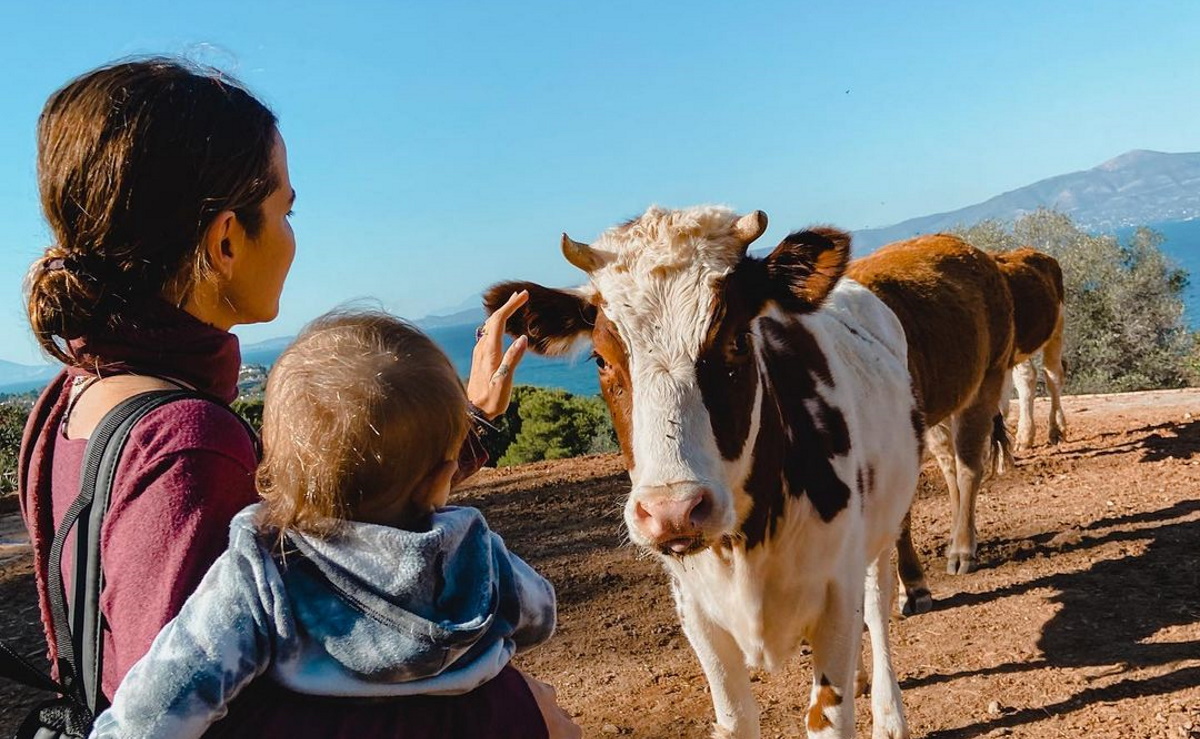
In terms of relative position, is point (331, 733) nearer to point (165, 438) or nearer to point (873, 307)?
point (165, 438)

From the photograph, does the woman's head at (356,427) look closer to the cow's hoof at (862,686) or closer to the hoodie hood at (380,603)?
the hoodie hood at (380,603)

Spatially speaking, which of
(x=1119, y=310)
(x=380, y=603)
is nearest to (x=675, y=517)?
(x=380, y=603)

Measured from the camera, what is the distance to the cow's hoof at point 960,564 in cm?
575

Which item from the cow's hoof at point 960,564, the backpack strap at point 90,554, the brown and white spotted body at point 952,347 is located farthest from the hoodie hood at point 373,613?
the cow's hoof at point 960,564

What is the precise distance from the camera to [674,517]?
2305 millimetres

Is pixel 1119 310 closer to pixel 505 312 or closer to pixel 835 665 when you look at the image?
pixel 835 665

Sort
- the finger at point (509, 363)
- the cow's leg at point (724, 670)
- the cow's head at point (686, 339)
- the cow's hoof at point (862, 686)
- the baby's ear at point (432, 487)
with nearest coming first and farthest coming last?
the baby's ear at point (432, 487) → the finger at point (509, 363) → the cow's head at point (686, 339) → the cow's leg at point (724, 670) → the cow's hoof at point (862, 686)

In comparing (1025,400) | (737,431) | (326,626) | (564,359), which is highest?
(564,359)

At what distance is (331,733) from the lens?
1.17 meters

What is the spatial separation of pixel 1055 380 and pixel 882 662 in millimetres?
6411

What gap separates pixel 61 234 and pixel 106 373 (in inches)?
8.1

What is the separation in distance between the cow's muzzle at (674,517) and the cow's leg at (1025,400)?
24.8 ft

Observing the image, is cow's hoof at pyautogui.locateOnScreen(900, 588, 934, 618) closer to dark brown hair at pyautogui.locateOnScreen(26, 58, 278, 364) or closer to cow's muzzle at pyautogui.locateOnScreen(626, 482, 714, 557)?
cow's muzzle at pyautogui.locateOnScreen(626, 482, 714, 557)

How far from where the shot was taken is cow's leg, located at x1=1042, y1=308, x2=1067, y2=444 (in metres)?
8.98
